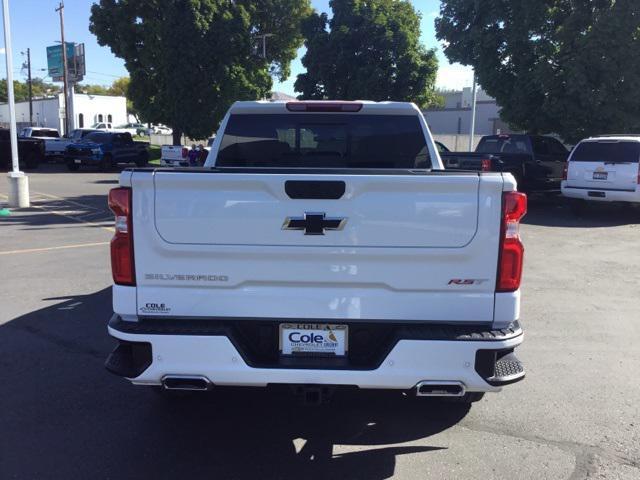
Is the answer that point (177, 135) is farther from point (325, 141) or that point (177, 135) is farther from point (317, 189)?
point (317, 189)

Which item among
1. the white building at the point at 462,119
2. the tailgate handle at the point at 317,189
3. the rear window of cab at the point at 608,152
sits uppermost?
the white building at the point at 462,119

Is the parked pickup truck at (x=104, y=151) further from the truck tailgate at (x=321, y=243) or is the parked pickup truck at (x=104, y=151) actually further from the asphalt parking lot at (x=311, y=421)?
the truck tailgate at (x=321, y=243)

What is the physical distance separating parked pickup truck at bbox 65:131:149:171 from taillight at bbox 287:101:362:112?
25.7 m

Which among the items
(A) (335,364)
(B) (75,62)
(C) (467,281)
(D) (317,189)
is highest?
(B) (75,62)

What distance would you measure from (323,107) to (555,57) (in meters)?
15.9

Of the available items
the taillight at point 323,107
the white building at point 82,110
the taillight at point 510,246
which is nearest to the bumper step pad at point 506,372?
the taillight at point 510,246

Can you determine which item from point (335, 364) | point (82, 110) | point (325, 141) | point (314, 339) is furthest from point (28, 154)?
point (82, 110)

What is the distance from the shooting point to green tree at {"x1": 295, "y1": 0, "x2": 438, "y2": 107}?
25203 millimetres

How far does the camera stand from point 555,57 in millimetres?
18141

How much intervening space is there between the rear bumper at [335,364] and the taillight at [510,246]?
0.27 meters

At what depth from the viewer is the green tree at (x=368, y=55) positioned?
25203mm

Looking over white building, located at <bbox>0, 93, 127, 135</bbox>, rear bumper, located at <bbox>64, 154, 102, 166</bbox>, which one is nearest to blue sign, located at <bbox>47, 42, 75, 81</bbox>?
white building, located at <bbox>0, 93, 127, 135</bbox>

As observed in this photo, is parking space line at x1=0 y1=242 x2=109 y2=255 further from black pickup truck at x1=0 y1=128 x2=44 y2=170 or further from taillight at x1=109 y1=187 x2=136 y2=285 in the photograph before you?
black pickup truck at x1=0 y1=128 x2=44 y2=170

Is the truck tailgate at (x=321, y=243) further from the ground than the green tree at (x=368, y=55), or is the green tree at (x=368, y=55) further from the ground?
the green tree at (x=368, y=55)
